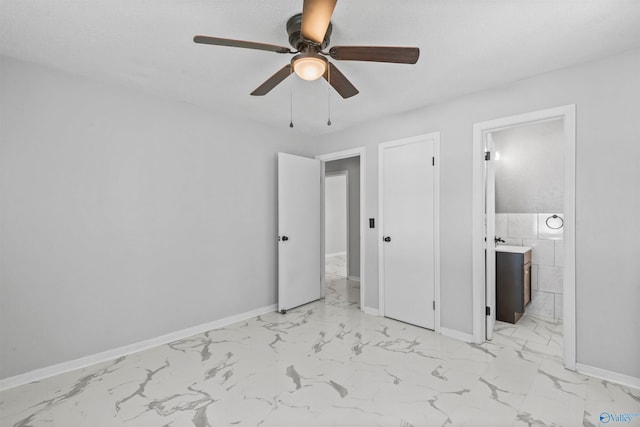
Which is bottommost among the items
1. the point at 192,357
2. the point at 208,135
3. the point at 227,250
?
the point at 192,357

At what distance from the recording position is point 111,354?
2.66 m

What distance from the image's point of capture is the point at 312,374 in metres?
2.37

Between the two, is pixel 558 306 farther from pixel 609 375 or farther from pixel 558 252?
pixel 609 375

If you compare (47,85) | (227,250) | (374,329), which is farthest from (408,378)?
(47,85)

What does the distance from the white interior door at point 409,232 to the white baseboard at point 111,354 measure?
1.74m

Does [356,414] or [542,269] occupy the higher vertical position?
[542,269]

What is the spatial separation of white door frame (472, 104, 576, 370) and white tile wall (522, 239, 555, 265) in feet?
4.11

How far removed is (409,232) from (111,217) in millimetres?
2920

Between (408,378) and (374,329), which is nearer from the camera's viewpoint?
(408,378)

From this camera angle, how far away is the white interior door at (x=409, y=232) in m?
3.25

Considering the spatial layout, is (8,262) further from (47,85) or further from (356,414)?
(356,414)

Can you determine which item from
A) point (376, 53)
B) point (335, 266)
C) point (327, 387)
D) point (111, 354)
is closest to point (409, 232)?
point (327, 387)

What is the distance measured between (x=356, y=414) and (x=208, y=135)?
2.92 m

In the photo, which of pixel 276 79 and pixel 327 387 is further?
pixel 327 387
